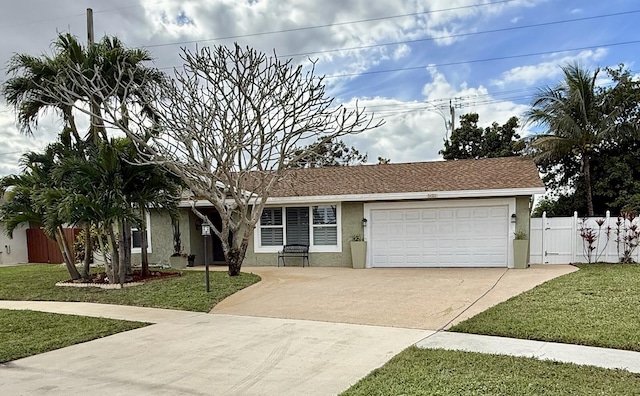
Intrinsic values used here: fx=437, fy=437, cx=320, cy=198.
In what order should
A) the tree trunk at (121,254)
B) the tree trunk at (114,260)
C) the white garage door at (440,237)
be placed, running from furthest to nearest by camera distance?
1. the white garage door at (440,237)
2. the tree trunk at (114,260)
3. the tree trunk at (121,254)

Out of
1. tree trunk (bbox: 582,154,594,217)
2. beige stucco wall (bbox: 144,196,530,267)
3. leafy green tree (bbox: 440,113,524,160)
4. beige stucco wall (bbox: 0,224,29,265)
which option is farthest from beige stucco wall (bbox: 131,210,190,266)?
leafy green tree (bbox: 440,113,524,160)

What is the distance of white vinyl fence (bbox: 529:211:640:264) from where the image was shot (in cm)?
1289

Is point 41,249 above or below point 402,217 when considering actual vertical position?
below

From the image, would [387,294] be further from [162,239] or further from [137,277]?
[162,239]

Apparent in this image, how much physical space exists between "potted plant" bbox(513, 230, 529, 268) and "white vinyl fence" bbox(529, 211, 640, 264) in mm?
1015

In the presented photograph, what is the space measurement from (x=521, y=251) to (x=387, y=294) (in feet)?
17.9

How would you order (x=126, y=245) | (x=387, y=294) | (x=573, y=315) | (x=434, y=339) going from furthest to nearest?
(x=126, y=245) → (x=387, y=294) → (x=573, y=315) → (x=434, y=339)

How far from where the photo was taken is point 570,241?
1316cm

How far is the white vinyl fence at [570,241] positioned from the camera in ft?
42.3

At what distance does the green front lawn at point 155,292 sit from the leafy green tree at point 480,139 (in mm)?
17747

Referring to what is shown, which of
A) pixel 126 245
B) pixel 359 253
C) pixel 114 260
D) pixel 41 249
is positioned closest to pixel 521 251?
pixel 359 253

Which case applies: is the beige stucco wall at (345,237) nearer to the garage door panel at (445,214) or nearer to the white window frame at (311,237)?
the white window frame at (311,237)

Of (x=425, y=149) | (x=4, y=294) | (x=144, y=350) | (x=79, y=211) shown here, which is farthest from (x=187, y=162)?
(x=425, y=149)

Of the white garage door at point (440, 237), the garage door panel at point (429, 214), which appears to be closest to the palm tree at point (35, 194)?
the white garage door at point (440, 237)
